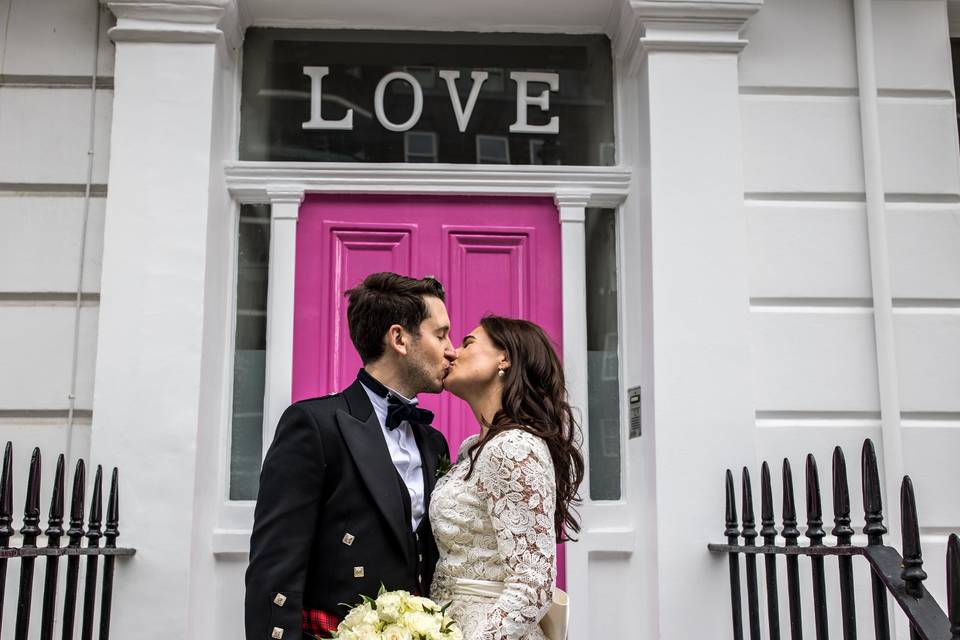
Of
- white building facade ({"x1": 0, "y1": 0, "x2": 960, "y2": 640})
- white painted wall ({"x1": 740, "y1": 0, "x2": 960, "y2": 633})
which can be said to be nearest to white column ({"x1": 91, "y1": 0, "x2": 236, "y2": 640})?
white building facade ({"x1": 0, "y1": 0, "x2": 960, "y2": 640})

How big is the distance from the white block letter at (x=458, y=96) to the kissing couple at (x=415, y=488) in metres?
1.70

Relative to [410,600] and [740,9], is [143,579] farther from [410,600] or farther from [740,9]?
[740,9]

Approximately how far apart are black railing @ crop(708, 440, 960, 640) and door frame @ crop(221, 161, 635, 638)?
743mm

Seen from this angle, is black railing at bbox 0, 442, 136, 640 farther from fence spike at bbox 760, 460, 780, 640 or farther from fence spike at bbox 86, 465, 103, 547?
fence spike at bbox 760, 460, 780, 640

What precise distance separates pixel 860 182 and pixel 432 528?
2813mm

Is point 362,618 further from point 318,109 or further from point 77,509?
point 318,109

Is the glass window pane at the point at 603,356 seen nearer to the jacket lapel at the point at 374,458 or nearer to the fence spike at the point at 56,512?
the jacket lapel at the point at 374,458

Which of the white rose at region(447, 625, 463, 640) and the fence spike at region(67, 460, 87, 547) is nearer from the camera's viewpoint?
the white rose at region(447, 625, 463, 640)

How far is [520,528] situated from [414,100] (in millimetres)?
2811

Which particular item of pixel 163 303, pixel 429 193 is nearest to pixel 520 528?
pixel 163 303

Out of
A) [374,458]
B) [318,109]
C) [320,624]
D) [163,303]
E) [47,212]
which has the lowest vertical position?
[320,624]

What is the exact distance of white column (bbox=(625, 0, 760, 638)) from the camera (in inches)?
187

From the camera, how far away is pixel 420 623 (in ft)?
10.2

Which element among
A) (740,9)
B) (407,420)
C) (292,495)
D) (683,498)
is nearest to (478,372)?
(407,420)
